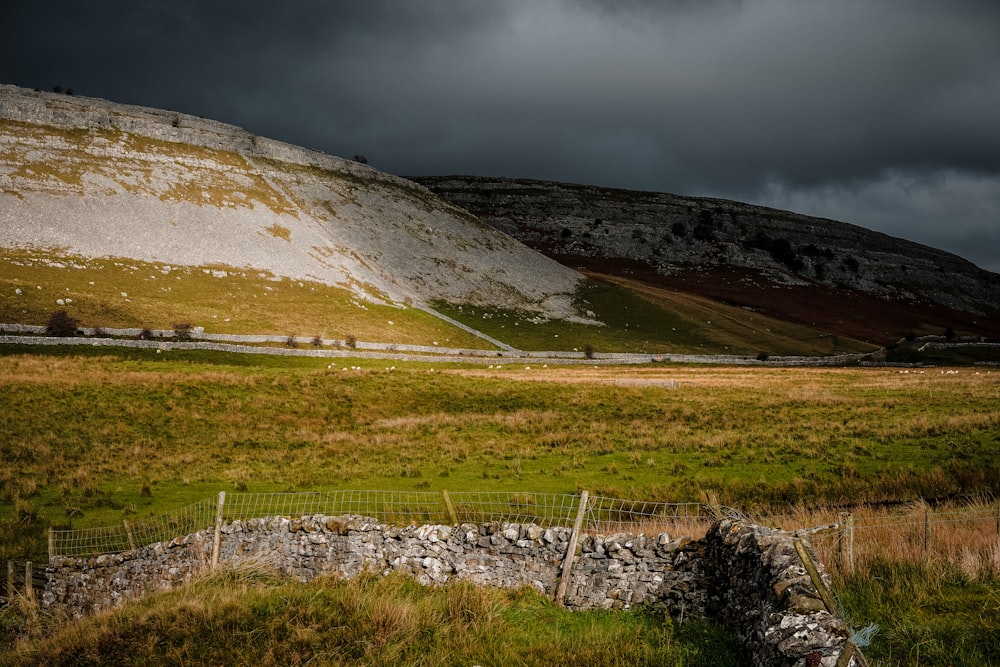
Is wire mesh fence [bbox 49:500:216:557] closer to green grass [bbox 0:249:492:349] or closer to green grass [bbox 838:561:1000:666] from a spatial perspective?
green grass [bbox 838:561:1000:666]

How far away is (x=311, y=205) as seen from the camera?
11188 centimetres

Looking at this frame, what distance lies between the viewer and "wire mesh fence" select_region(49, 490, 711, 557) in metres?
16.6

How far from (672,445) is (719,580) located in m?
18.6

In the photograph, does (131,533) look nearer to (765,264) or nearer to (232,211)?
(232,211)

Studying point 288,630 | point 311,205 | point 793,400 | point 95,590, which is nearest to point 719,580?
point 288,630

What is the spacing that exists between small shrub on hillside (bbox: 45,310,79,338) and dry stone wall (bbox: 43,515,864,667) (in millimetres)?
47645

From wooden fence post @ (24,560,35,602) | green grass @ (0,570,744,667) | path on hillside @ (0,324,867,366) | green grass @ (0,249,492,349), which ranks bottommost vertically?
wooden fence post @ (24,560,35,602)

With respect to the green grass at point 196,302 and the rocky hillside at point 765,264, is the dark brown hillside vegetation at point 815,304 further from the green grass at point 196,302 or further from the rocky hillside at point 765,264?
the green grass at point 196,302

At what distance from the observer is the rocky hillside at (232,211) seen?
275ft

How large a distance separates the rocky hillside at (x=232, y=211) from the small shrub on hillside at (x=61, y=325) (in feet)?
87.5

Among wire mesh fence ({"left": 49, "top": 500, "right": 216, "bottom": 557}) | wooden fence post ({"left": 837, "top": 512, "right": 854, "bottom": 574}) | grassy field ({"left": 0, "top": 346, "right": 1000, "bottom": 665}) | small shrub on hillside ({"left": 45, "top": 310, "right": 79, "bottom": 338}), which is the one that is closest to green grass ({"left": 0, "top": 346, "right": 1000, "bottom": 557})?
grassy field ({"left": 0, "top": 346, "right": 1000, "bottom": 665})

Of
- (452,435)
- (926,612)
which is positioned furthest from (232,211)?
(926,612)

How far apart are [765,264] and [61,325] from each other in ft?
517

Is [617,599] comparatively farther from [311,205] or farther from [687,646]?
[311,205]
